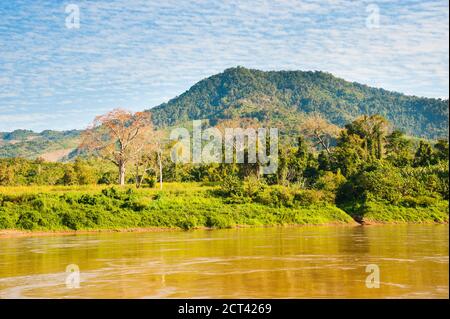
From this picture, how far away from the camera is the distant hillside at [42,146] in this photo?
5399 inches

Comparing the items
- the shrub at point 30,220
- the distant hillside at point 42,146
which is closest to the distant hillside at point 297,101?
the distant hillside at point 42,146

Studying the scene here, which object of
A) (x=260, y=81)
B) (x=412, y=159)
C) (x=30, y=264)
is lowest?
(x=30, y=264)

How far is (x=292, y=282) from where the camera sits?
13.3m

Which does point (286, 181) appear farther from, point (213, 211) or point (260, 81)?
point (260, 81)

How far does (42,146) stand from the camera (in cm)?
14725

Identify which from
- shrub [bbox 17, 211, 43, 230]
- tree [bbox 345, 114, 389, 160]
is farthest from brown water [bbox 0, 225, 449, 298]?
tree [bbox 345, 114, 389, 160]

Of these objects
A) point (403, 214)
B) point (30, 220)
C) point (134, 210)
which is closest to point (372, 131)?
point (403, 214)

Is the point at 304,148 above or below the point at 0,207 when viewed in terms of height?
above

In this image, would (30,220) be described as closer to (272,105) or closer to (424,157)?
(424,157)

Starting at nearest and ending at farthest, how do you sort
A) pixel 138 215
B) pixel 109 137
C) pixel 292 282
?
pixel 292 282 → pixel 138 215 → pixel 109 137

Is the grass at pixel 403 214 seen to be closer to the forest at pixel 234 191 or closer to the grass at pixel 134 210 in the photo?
the forest at pixel 234 191

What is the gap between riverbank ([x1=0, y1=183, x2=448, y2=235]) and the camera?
3300cm
